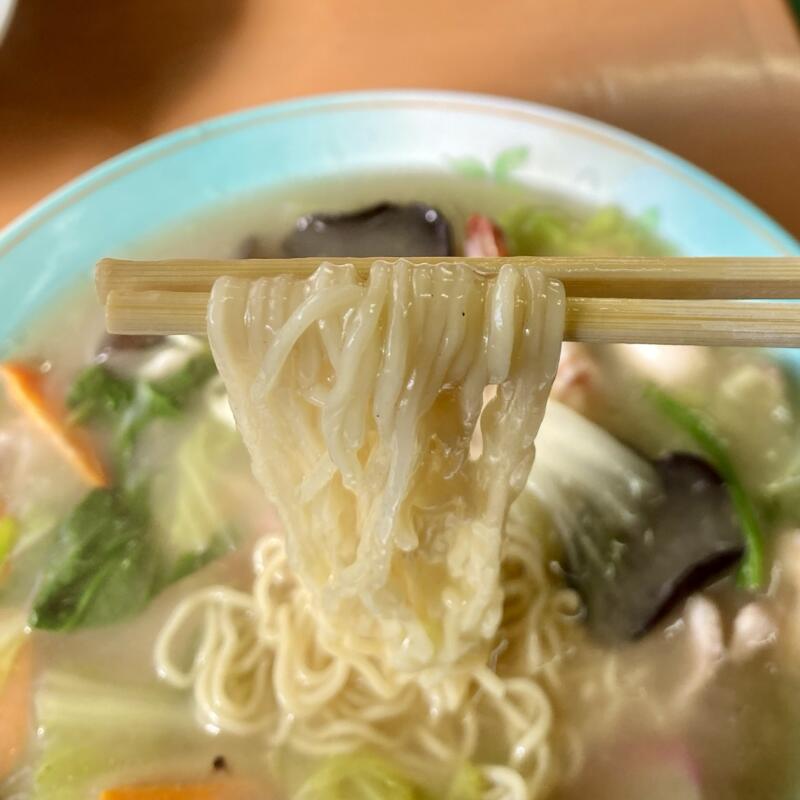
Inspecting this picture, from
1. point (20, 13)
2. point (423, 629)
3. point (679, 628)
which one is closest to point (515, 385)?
point (423, 629)

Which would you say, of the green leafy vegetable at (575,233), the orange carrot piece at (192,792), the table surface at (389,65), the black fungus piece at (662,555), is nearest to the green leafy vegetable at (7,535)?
the orange carrot piece at (192,792)

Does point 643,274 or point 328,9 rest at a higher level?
point 328,9

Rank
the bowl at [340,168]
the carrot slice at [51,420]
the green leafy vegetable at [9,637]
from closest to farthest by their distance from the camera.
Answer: the green leafy vegetable at [9,637]
the carrot slice at [51,420]
the bowl at [340,168]

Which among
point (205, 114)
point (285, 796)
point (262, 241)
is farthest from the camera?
point (205, 114)

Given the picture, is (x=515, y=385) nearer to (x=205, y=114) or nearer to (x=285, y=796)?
(x=285, y=796)

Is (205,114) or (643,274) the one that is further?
(205,114)

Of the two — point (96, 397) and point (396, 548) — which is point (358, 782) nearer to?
point (396, 548)

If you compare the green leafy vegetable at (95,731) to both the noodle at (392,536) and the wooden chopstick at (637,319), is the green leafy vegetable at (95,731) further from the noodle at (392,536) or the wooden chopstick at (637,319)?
the wooden chopstick at (637,319)
